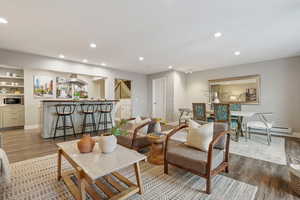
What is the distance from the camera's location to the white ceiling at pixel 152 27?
2.03 m

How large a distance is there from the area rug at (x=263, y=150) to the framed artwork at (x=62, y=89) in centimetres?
646

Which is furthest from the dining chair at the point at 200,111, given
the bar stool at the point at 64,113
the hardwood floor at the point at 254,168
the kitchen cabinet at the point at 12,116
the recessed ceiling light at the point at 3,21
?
the kitchen cabinet at the point at 12,116

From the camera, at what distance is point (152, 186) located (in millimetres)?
1769

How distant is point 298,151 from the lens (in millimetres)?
3031

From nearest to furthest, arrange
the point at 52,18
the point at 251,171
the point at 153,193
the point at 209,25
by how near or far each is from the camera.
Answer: the point at 153,193 < the point at 251,171 < the point at 52,18 < the point at 209,25

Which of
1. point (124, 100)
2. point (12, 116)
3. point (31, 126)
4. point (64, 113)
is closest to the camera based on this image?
point (64, 113)

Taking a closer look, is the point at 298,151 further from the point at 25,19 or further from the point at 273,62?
the point at 25,19

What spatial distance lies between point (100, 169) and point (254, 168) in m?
2.49

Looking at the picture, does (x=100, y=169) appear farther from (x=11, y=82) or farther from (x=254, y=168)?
(x=11, y=82)

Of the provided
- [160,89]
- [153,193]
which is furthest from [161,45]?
[160,89]

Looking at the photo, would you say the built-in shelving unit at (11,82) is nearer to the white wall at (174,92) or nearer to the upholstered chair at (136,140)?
the upholstered chair at (136,140)

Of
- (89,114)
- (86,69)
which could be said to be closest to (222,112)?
(89,114)

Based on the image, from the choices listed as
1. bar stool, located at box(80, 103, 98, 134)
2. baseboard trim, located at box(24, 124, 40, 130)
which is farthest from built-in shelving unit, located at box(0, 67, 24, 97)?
bar stool, located at box(80, 103, 98, 134)

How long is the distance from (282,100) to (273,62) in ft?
4.29
